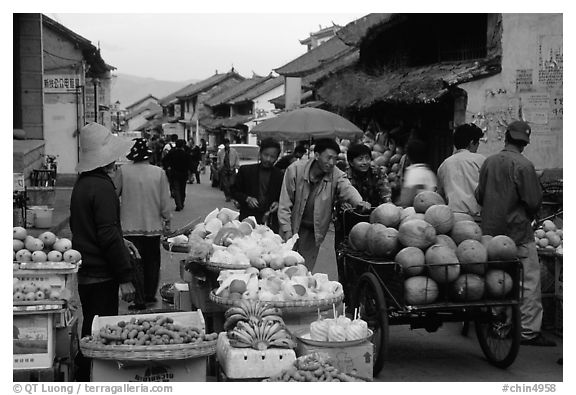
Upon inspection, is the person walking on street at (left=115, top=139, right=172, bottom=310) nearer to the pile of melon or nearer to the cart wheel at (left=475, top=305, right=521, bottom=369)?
the pile of melon

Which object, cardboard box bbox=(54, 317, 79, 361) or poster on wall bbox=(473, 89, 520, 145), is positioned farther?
poster on wall bbox=(473, 89, 520, 145)

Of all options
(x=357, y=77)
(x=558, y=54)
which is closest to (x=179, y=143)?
(x=357, y=77)

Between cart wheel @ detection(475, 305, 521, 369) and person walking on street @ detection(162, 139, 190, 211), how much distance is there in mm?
14837

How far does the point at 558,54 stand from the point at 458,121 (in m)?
3.16

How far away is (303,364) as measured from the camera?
5004 millimetres

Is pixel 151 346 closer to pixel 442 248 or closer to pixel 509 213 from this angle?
pixel 442 248

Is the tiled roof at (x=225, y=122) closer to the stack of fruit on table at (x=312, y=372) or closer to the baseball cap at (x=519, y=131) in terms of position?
the baseball cap at (x=519, y=131)

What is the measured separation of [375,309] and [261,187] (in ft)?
10.5

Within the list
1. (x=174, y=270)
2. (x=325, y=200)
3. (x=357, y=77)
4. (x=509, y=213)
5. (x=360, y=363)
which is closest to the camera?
(x=360, y=363)

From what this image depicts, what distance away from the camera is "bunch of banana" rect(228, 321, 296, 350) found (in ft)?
17.2

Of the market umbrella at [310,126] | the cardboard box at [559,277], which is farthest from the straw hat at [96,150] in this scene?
the market umbrella at [310,126]

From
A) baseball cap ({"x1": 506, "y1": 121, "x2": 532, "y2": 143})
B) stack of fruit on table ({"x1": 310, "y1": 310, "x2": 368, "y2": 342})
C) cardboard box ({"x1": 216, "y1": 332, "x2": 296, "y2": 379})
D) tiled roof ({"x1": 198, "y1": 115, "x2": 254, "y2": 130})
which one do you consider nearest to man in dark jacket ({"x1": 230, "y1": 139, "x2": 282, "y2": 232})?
baseball cap ({"x1": 506, "y1": 121, "x2": 532, "y2": 143})

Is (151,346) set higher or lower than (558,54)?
lower

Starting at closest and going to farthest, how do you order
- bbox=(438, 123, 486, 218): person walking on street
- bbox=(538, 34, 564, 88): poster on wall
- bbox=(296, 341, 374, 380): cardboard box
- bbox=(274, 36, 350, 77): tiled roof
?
bbox=(296, 341, 374, 380): cardboard box
bbox=(438, 123, 486, 218): person walking on street
bbox=(538, 34, 564, 88): poster on wall
bbox=(274, 36, 350, 77): tiled roof
